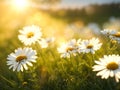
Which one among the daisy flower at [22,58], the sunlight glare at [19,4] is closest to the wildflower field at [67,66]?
the daisy flower at [22,58]

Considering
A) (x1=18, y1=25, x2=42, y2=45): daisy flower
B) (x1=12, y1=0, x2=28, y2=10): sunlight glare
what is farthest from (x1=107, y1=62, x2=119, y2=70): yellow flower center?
(x1=12, y1=0, x2=28, y2=10): sunlight glare

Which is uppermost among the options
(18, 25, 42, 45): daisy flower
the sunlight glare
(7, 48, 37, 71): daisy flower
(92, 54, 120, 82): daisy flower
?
the sunlight glare

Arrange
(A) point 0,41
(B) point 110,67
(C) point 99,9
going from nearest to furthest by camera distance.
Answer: (B) point 110,67
(A) point 0,41
(C) point 99,9

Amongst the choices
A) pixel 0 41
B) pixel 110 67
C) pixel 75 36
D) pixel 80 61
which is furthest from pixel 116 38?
pixel 0 41

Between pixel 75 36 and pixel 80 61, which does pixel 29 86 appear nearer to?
pixel 80 61

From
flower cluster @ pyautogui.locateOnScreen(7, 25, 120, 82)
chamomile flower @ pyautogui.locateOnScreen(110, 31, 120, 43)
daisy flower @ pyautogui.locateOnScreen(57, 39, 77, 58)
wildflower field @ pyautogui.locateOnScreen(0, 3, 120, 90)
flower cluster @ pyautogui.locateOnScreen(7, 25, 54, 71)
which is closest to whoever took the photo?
flower cluster @ pyautogui.locateOnScreen(7, 25, 120, 82)

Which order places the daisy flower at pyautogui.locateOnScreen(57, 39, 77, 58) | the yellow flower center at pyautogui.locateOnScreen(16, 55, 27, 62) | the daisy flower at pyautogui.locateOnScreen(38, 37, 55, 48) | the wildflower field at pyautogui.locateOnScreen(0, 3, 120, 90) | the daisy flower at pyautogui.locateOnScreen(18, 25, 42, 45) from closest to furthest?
the wildflower field at pyautogui.locateOnScreen(0, 3, 120, 90) < the yellow flower center at pyautogui.locateOnScreen(16, 55, 27, 62) < the daisy flower at pyautogui.locateOnScreen(57, 39, 77, 58) < the daisy flower at pyautogui.locateOnScreen(18, 25, 42, 45) < the daisy flower at pyautogui.locateOnScreen(38, 37, 55, 48)

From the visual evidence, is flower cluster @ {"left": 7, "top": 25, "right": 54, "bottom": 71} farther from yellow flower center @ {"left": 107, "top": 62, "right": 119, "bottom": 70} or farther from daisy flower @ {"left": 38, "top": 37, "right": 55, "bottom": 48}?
yellow flower center @ {"left": 107, "top": 62, "right": 119, "bottom": 70}

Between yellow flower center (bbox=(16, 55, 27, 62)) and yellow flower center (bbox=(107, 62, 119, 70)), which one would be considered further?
yellow flower center (bbox=(16, 55, 27, 62))

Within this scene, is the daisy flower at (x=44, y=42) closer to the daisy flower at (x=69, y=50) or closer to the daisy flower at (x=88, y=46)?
the daisy flower at (x=69, y=50)
